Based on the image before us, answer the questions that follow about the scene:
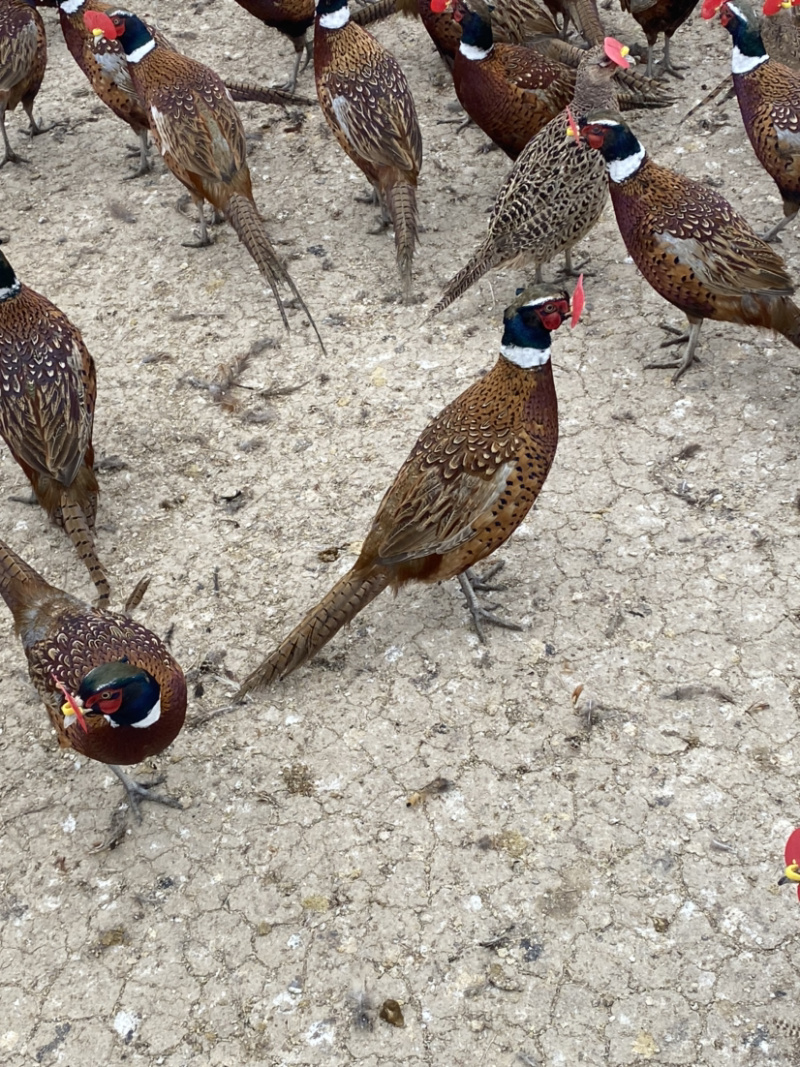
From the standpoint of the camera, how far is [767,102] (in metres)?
5.12

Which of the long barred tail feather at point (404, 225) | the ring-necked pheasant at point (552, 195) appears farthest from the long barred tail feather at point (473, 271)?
the long barred tail feather at point (404, 225)

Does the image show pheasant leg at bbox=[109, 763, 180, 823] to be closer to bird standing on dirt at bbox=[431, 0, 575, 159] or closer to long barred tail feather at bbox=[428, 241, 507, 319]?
long barred tail feather at bbox=[428, 241, 507, 319]

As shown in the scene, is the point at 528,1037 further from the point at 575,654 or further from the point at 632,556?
the point at 632,556

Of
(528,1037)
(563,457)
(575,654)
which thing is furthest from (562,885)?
(563,457)

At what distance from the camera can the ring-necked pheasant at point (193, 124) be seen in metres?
5.62

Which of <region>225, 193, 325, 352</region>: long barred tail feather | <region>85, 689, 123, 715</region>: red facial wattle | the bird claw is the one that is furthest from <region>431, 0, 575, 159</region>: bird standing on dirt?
<region>85, 689, 123, 715</region>: red facial wattle

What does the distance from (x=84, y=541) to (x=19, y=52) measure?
13.5 feet

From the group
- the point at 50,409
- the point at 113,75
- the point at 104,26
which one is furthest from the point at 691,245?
the point at 113,75

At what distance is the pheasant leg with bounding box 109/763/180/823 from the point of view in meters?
3.55

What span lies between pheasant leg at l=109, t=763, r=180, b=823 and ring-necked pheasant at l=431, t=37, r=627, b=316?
9.05ft

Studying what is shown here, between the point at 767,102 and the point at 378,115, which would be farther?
the point at 378,115

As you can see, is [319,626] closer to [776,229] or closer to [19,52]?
[776,229]

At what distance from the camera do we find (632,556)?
4.20 m

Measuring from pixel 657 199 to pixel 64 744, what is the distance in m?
3.33
